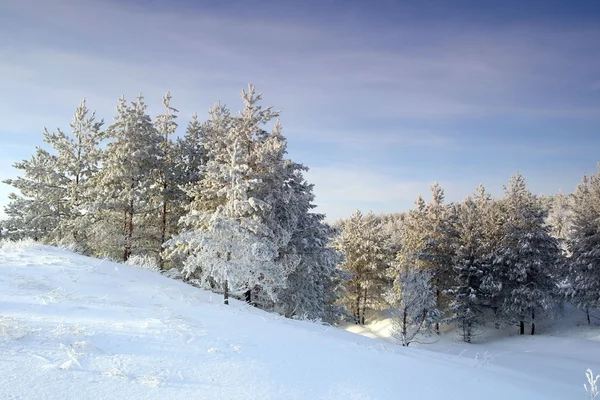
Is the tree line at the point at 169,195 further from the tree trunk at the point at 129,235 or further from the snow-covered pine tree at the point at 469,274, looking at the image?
the snow-covered pine tree at the point at 469,274

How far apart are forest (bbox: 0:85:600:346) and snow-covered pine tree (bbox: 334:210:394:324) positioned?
5.94 m

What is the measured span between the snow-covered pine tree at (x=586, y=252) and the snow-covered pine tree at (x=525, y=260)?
5.40 feet

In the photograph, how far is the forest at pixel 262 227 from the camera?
20.2 metres

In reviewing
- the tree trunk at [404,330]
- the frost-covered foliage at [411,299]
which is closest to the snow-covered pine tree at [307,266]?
the frost-covered foliage at [411,299]

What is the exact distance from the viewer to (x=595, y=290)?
30953 mm

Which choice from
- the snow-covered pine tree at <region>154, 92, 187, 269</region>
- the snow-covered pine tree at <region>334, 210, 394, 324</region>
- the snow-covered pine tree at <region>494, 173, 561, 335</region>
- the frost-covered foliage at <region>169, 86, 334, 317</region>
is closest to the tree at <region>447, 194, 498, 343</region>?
the snow-covered pine tree at <region>494, 173, 561, 335</region>

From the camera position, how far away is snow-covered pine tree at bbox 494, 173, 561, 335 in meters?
32.1

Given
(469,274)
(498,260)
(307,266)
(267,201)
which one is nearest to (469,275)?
(469,274)

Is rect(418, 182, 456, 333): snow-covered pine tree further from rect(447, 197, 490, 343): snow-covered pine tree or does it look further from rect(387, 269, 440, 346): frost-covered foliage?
rect(387, 269, 440, 346): frost-covered foliage

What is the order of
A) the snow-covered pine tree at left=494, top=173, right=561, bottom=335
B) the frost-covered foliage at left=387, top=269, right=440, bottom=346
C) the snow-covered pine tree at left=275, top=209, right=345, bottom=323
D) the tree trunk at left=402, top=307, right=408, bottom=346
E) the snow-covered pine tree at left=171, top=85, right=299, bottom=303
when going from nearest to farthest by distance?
the snow-covered pine tree at left=171, top=85, right=299, bottom=303 → the snow-covered pine tree at left=275, top=209, right=345, bottom=323 → the tree trunk at left=402, top=307, right=408, bottom=346 → the frost-covered foliage at left=387, top=269, right=440, bottom=346 → the snow-covered pine tree at left=494, top=173, right=561, bottom=335

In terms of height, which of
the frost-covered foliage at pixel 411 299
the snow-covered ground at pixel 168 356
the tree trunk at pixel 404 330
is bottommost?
the tree trunk at pixel 404 330

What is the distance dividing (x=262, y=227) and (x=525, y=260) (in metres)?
25.8

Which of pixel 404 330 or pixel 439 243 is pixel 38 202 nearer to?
pixel 404 330

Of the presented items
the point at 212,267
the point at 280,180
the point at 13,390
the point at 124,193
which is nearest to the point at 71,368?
the point at 13,390
